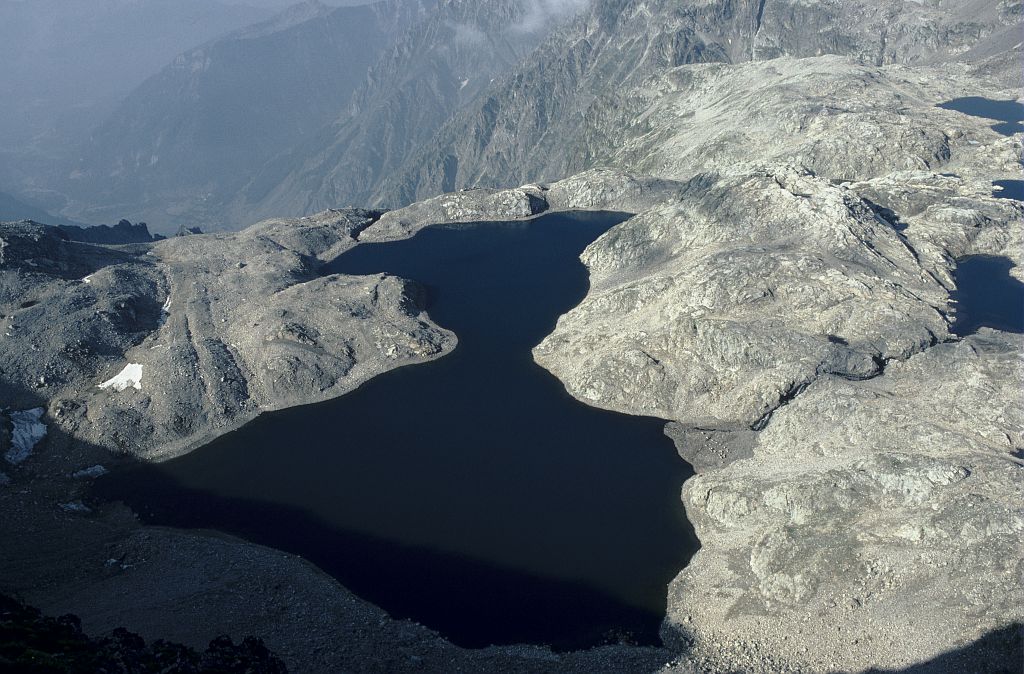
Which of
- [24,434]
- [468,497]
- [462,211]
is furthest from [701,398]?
[462,211]

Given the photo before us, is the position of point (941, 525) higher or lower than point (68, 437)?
lower

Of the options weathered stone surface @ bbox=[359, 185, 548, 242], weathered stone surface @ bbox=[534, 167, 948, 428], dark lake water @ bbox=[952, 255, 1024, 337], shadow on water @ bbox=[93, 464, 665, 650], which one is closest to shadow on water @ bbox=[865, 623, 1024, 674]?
shadow on water @ bbox=[93, 464, 665, 650]

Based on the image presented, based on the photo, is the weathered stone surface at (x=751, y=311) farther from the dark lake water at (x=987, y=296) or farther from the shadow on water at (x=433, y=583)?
the shadow on water at (x=433, y=583)

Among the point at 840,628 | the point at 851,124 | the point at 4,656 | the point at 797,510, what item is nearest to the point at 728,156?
the point at 851,124

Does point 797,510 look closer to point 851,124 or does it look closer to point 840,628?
point 840,628

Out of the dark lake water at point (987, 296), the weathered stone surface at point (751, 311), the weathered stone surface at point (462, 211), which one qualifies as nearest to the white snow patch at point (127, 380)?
the weathered stone surface at point (751, 311)
